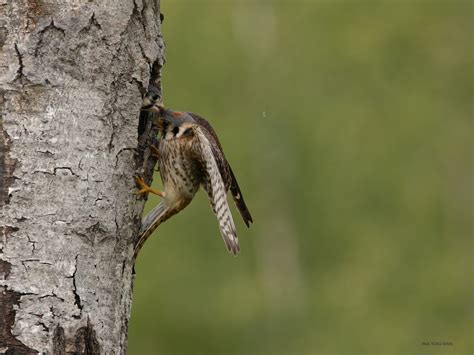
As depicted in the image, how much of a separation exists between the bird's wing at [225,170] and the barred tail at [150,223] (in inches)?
14.4

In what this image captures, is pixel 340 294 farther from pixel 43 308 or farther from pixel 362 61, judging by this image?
pixel 43 308

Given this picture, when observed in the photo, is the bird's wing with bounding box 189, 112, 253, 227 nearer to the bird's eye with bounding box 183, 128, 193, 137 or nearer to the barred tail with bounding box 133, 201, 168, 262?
the bird's eye with bounding box 183, 128, 193, 137

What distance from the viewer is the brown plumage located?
16.3ft

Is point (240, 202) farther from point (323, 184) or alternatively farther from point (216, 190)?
point (323, 184)

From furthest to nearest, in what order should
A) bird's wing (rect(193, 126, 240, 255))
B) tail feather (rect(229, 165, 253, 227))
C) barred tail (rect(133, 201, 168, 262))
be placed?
tail feather (rect(229, 165, 253, 227)), bird's wing (rect(193, 126, 240, 255)), barred tail (rect(133, 201, 168, 262))

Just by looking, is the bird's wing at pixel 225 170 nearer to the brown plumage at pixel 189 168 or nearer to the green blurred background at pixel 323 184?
the brown plumage at pixel 189 168

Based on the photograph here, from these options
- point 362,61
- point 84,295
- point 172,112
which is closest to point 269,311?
point 362,61

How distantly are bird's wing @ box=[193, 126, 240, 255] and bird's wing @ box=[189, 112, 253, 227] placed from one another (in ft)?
0.08

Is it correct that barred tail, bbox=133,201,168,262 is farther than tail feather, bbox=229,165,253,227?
No

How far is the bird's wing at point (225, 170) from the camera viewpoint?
499 cm

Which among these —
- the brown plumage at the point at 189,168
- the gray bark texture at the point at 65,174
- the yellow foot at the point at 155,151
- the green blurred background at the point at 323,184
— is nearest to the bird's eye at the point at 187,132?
the brown plumage at the point at 189,168

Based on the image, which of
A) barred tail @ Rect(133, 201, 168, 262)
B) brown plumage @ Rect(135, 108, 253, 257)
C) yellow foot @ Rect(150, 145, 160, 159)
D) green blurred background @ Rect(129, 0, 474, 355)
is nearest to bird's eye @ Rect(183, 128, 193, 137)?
brown plumage @ Rect(135, 108, 253, 257)

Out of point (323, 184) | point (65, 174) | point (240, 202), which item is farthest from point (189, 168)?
point (323, 184)

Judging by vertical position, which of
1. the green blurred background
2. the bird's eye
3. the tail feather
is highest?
the green blurred background
